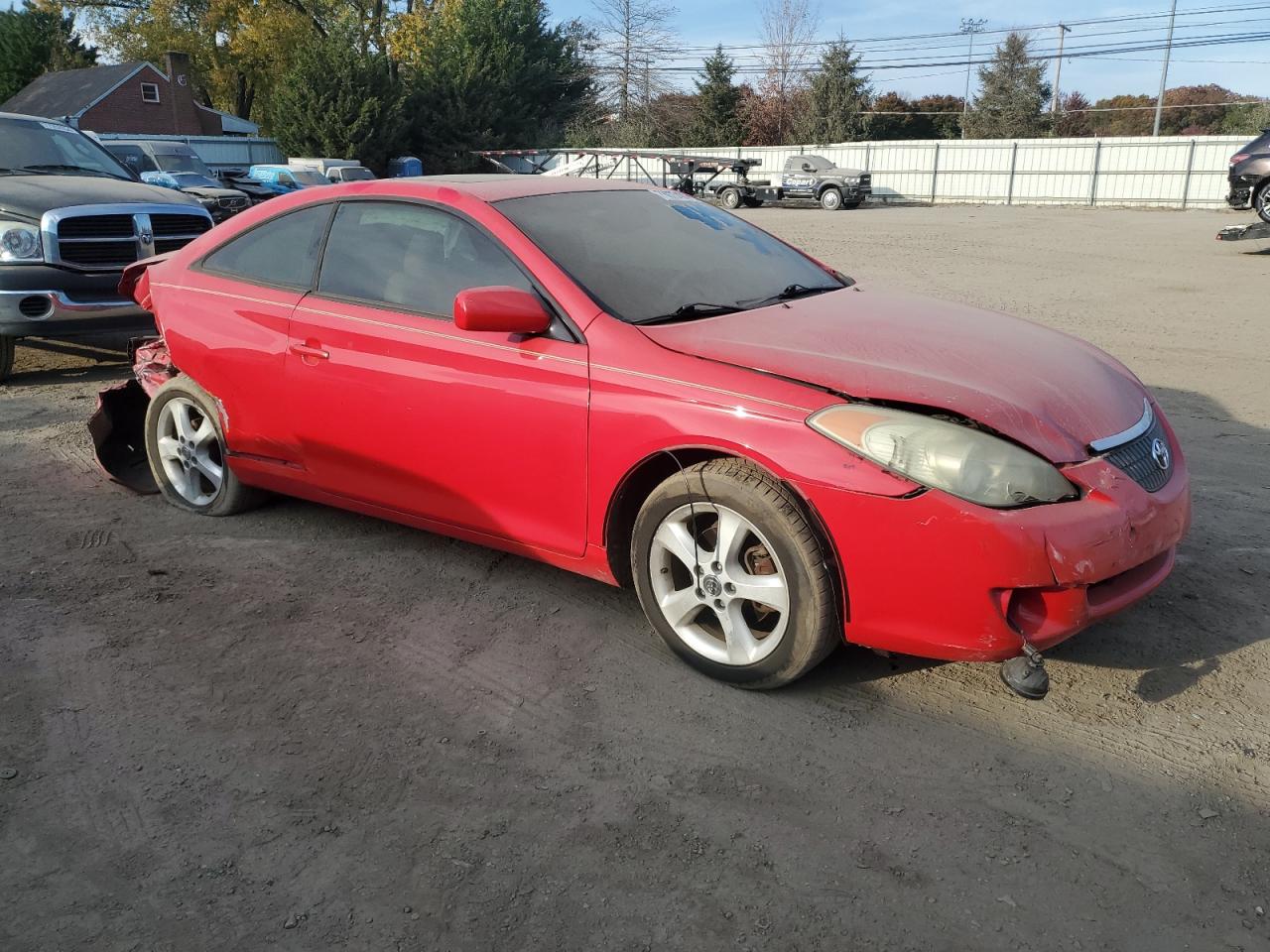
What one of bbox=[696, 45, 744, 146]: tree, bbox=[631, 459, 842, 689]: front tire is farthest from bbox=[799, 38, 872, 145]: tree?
bbox=[631, 459, 842, 689]: front tire

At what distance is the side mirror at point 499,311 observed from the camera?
360cm

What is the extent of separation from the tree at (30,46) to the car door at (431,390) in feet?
208

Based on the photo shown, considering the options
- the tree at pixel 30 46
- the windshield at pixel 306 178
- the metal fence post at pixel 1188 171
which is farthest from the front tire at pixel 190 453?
the tree at pixel 30 46

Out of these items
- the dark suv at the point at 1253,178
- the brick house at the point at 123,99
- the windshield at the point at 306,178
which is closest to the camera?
the dark suv at the point at 1253,178

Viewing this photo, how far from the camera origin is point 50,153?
30.7 ft

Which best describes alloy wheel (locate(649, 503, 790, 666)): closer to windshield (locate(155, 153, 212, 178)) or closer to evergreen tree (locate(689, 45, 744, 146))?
windshield (locate(155, 153, 212, 178))

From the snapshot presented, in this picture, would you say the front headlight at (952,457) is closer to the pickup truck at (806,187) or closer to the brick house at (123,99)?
the pickup truck at (806,187)

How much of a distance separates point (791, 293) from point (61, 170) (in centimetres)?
776

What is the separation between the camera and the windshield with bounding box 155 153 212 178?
22.4 metres

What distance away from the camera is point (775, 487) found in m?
3.22

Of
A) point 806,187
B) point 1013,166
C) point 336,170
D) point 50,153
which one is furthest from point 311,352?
point 1013,166

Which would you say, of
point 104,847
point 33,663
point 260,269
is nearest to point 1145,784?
point 104,847

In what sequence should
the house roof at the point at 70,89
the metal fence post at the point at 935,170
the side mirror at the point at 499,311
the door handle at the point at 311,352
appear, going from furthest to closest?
the house roof at the point at 70,89 < the metal fence post at the point at 935,170 < the door handle at the point at 311,352 < the side mirror at the point at 499,311

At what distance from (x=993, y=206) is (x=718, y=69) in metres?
21.7
